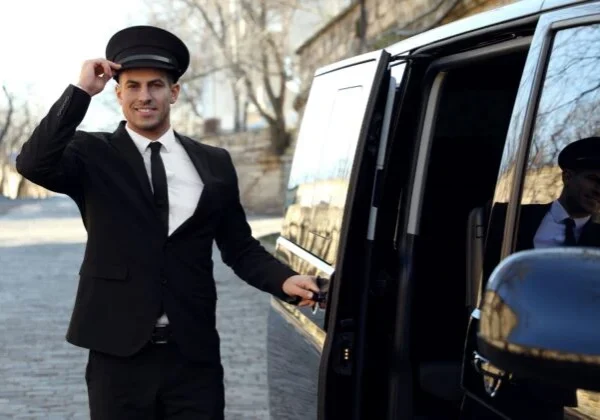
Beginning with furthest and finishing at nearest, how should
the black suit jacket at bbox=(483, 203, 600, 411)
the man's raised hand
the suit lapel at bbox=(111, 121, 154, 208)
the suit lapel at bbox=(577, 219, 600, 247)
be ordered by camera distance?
the suit lapel at bbox=(111, 121, 154, 208) → the man's raised hand → the suit lapel at bbox=(577, 219, 600, 247) → the black suit jacket at bbox=(483, 203, 600, 411)

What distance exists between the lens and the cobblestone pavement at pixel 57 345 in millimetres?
7203

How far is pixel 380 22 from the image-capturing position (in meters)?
18.6

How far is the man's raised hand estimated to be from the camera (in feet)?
11.1

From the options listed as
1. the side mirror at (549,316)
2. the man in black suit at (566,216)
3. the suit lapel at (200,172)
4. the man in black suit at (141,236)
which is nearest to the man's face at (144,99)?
the man in black suit at (141,236)

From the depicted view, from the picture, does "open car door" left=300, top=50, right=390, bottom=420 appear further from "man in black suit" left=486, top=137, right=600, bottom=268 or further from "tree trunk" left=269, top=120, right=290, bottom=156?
"tree trunk" left=269, top=120, right=290, bottom=156

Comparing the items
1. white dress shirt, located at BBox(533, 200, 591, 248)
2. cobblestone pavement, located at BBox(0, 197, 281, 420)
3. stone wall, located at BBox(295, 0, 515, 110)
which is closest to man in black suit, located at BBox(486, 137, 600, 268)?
white dress shirt, located at BBox(533, 200, 591, 248)

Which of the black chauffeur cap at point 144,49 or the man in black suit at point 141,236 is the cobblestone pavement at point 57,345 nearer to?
the man in black suit at point 141,236

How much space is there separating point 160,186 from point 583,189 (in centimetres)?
169

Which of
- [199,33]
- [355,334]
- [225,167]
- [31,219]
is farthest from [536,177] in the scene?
[31,219]

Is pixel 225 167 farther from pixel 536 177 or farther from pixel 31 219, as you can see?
pixel 31 219

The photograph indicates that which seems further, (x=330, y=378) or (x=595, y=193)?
(x=330, y=378)

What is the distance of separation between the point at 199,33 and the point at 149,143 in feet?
102

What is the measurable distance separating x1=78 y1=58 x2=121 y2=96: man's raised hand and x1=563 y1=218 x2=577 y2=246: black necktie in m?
1.70

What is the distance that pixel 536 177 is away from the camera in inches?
90.5
